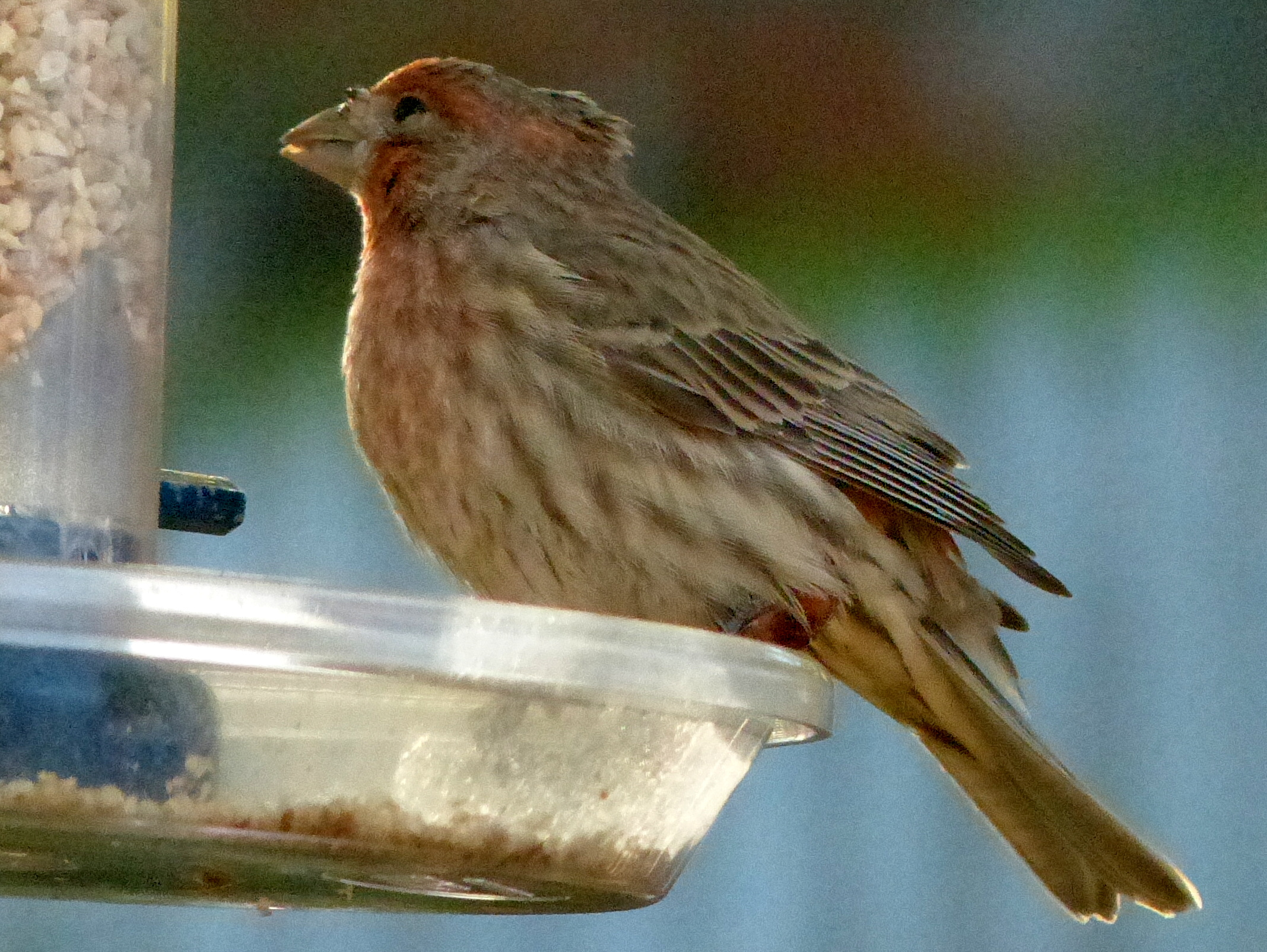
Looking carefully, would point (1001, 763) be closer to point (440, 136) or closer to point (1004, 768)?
point (1004, 768)

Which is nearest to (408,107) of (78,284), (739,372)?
(739,372)

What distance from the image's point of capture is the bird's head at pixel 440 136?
148 inches

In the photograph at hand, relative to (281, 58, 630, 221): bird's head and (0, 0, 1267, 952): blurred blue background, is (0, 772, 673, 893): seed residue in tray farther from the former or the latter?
(0, 0, 1267, 952): blurred blue background

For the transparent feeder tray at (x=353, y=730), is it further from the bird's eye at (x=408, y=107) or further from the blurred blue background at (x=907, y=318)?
the blurred blue background at (x=907, y=318)

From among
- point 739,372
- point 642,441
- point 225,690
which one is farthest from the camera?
point 739,372

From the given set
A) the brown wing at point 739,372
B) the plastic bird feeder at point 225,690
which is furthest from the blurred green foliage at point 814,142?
the plastic bird feeder at point 225,690

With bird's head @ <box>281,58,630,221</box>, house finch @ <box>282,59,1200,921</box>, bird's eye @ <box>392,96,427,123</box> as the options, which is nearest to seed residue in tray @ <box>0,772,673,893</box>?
house finch @ <box>282,59,1200,921</box>

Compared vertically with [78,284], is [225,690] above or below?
below

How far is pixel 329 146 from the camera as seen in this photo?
3754 millimetres

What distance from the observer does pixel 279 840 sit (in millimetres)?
1852

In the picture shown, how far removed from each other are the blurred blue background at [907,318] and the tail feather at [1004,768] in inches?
80.9

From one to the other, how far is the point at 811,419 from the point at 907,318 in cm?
259

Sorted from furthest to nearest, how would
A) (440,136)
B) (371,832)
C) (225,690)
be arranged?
(440,136)
(371,832)
(225,690)

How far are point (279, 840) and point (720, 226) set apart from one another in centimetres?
481
